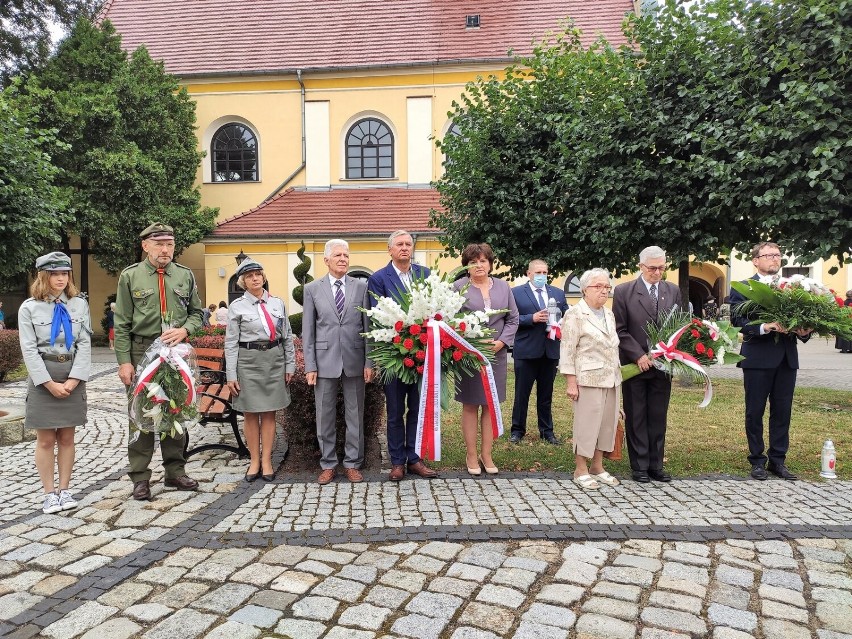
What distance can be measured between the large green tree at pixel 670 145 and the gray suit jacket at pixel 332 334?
210 inches

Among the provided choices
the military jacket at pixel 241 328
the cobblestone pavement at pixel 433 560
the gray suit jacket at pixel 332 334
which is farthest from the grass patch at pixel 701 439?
the military jacket at pixel 241 328

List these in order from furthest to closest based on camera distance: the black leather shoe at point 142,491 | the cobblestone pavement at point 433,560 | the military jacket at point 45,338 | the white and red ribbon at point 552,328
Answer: the white and red ribbon at point 552,328, the black leather shoe at point 142,491, the military jacket at point 45,338, the cobblestone pavement at point 433,560

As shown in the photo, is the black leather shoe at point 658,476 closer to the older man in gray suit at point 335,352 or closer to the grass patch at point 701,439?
the grass patch at point 701,439

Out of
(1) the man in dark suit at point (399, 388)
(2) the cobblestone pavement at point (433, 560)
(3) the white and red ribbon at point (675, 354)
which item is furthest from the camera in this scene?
(1) the man in dark suit at point (399, 388)

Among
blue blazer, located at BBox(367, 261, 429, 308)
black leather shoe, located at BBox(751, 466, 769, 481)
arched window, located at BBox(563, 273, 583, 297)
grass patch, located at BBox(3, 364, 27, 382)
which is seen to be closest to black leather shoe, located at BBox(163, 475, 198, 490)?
blue blazer, located at BBox(367, 261, 429, 308)

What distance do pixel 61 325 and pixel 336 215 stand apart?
54.4ft

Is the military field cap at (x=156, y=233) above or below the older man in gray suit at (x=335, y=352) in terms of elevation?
above

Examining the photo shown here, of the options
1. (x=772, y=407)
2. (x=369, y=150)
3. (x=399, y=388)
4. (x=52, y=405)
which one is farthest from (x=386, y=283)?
(x=369, y=150)

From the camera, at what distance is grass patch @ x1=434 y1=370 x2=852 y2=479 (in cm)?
576

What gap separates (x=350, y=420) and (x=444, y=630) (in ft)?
8.47

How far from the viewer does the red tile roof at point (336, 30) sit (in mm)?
22281

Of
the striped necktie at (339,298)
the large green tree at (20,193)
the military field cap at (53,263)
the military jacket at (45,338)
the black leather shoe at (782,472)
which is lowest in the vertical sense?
Result: the black leather shoe at (782,472)

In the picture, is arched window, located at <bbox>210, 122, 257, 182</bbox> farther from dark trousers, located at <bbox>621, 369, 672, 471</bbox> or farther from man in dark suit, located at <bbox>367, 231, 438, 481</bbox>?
dark trousers, located at <bbox>621, 369, 672, 471</bbox>

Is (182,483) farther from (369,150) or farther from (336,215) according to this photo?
(369,150)
